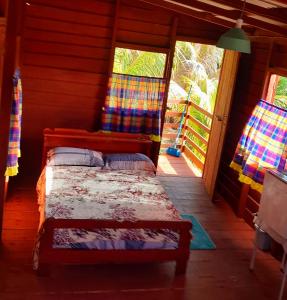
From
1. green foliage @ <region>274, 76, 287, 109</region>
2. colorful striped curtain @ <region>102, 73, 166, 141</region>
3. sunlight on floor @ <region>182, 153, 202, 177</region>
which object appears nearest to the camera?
colorful striped curtain @ <region>102, 73, 166, 141</region>

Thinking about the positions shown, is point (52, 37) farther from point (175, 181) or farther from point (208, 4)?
point (175, 181)

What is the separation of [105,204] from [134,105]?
197cm

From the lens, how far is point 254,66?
5.79 m

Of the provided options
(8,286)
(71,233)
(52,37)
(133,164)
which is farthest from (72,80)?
(8,286)

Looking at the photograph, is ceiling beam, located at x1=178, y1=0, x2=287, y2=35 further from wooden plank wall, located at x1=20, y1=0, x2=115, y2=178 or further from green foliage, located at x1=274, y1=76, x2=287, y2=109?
green foliage, located at x1=274, y1=76, x2=287, y2=109

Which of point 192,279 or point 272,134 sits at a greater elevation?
point 272,134

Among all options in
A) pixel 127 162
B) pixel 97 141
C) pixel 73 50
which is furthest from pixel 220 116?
pixel 73 50

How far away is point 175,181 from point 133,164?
1.38 m

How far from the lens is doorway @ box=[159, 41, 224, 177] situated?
25.4 feet

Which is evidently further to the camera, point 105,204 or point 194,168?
point 194,168

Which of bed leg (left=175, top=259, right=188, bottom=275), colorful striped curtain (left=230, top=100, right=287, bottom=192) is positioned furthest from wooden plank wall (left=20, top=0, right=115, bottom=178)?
bed leg (left=175, top=259, right=188, bottom=275)

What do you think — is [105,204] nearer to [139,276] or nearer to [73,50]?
[139,276]

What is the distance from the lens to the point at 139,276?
407 centimetres

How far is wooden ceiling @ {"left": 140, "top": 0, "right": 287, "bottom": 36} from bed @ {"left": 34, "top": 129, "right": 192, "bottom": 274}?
1.89 meters
